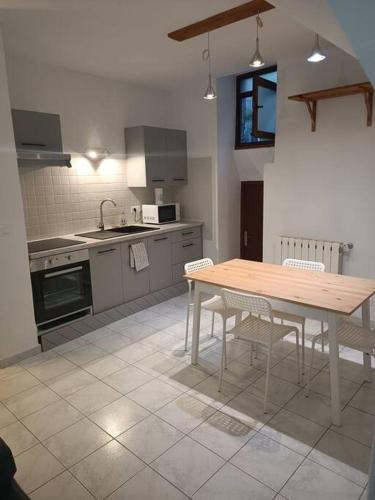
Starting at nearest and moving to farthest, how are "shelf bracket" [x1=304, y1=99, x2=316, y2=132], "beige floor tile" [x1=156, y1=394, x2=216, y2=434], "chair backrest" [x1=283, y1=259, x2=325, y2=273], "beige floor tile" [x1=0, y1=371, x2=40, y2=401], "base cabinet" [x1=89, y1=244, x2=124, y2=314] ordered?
"beige floor tile" [x1=156, y1=394, x2=216, y2=434], "beige floor tile" [x1=0, y1=371, x2=40, y2=401], "chair backrest" [x1=283, y1=259, x2=325, y2=273], "shelf bracket" [x1=304, y1=99, x2=316, y2=132], "base cabinet" [x1=89, y1=244, x2=124, y2=314]

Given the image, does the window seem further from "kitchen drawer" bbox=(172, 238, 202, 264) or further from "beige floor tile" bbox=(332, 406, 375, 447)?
"beige floor tile" bbox=(332, 406, 375, 447)

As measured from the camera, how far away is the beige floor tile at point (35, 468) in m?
1.84

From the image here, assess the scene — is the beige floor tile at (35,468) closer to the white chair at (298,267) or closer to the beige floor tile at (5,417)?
the beige floor tile at (5,417)

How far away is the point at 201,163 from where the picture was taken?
4805 mm

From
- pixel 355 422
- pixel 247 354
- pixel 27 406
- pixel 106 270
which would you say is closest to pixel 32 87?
pixel 106 270

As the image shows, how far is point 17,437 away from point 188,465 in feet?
3.54

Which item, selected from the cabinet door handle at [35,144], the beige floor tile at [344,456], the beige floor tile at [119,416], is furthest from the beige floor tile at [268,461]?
the cabinet door handle at [35,144]

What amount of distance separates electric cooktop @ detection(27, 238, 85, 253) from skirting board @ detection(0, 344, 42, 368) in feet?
2.89

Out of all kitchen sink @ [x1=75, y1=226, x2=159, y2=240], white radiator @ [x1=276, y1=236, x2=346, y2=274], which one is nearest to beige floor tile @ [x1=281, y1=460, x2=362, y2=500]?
white radiator @ [x1=276, y1=236, x2=346, y2=274]

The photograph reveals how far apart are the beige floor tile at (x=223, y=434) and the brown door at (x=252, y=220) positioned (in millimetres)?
3002

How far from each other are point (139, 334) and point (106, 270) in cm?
76

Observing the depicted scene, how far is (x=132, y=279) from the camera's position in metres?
4.04

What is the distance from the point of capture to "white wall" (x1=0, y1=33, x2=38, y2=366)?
278 centimetres

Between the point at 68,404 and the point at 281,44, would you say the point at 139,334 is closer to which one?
the point at 68,404
